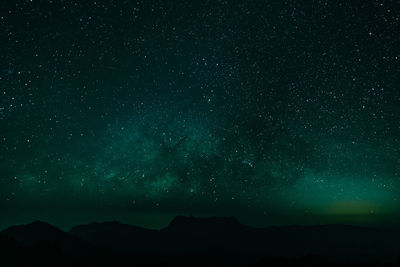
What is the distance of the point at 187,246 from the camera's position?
158000 millimetres

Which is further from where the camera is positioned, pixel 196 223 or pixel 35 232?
pixel 196 223

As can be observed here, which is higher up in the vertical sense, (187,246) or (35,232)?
(35,232)

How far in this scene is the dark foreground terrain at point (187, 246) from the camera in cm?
7875

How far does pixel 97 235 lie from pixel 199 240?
184ft

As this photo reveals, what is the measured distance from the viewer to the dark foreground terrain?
258 ft

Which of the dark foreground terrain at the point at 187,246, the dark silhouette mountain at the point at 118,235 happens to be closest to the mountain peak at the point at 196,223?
the dark foreground terrain at the point at 187,246

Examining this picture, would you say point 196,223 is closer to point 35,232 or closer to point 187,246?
point 187,246

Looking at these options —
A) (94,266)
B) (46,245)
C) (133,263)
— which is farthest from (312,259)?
(46,245)

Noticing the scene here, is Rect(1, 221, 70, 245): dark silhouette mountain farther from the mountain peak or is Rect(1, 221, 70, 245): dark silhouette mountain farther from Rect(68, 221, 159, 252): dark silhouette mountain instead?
the mountain peak

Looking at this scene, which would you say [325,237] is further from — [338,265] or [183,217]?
[338,265]

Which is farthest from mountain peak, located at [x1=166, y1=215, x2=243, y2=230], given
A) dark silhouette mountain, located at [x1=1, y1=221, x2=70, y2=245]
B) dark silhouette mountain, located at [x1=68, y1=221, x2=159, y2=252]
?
dark silhouette mountain, located at [x1=1, y1=221, x2=70, y2=245]

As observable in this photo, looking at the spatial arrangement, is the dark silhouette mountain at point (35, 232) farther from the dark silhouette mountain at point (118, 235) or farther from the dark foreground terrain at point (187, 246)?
the dark silhouette mountain at point (118, 235)

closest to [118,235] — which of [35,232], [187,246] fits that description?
[187,246]

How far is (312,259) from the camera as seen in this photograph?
78.2 meters
